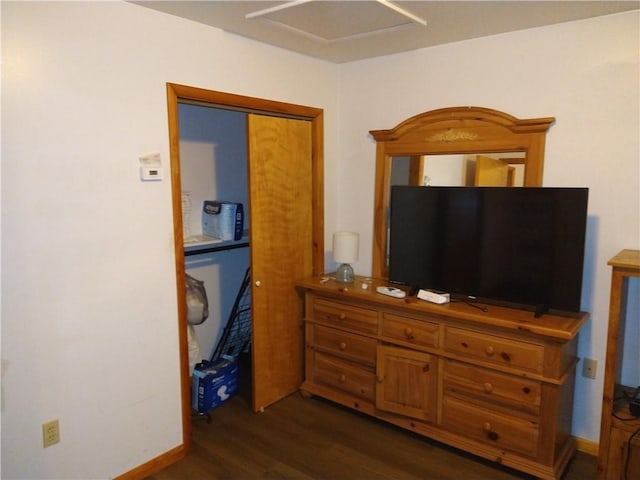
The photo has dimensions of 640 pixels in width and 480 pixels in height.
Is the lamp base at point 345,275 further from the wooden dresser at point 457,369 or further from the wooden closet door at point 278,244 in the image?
the wooden closet door at point 278,244

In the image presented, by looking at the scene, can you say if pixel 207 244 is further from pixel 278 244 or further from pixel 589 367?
pixel 589 367

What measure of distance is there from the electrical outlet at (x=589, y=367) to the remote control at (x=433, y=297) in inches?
32.0

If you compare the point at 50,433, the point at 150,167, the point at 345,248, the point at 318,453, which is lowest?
the point at 318,453

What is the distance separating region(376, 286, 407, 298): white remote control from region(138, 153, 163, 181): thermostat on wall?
1.44m

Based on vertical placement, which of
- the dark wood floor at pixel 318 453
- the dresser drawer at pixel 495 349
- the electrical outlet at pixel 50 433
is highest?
the dresser drawer at pixel 495 349

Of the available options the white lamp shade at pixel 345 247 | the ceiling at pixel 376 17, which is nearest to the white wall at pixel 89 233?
the ceiling at pixel 376 17

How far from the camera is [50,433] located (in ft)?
6.82

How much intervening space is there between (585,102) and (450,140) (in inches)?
29.2

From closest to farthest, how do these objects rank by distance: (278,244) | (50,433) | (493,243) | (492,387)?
(50,433), (492,387), (493,243), (278,244)

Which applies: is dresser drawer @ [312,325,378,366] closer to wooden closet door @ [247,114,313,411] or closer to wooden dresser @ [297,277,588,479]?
wooden dresser @ [297,277,588,479]

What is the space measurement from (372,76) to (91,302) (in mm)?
2278

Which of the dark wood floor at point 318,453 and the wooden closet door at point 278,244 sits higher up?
the wooden closet door at point 278,244

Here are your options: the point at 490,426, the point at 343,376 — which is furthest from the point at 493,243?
the point at 343,376

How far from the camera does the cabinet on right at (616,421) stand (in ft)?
6.86
